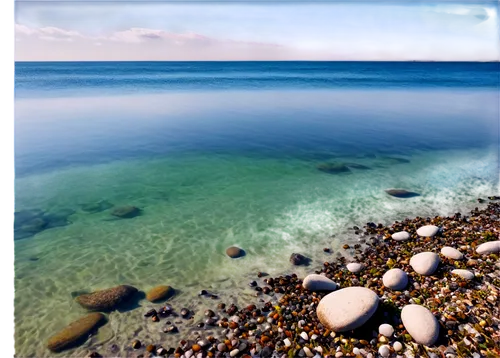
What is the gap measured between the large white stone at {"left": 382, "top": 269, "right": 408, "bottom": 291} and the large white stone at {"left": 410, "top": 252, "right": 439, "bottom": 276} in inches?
23.3

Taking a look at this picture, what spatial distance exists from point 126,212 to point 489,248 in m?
12.9

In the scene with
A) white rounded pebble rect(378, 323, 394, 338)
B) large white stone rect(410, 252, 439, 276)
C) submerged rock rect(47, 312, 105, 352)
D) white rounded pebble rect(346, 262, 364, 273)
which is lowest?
submerged rock rect(47, 312, 105, 352)

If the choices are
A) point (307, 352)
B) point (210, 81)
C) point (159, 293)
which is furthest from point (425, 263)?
point (210, 81)

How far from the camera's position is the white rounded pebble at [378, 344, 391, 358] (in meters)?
6.96

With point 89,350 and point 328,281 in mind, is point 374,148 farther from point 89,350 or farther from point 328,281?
point 89,350

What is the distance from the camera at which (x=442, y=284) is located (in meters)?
8.95

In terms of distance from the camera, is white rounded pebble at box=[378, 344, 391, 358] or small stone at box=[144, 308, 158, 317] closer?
white rounded pebble at box=[378, 344, 391, 358]

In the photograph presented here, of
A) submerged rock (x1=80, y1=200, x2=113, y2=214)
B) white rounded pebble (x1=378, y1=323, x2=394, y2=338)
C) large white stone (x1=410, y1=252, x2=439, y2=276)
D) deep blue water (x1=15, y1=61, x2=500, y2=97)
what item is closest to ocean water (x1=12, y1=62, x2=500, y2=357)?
submerged rock (x1=80, y1=200, x2=113, y2=214)

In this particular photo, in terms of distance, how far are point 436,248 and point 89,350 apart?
1017cm

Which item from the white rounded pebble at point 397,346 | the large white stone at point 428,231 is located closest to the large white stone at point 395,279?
the white rounded pebble at point 397,346

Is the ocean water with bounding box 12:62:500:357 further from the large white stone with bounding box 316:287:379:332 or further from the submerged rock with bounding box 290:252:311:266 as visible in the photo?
the large white stone with bounding box 316:287:379:332

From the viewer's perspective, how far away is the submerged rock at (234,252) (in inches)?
453

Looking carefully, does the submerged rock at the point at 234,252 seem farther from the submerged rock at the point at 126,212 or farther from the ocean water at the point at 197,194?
the submerged rock at the point at 126,212

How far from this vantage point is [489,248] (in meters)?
10.3
